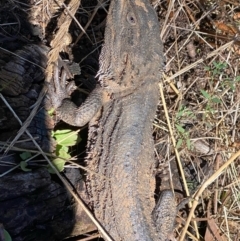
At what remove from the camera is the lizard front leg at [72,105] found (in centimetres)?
378

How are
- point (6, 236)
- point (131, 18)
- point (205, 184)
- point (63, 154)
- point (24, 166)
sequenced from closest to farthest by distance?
point (6, 236) < point (24, 166) < point (131, 18) < point (63, 154) < point (205, 184)

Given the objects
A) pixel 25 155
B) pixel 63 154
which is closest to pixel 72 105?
pixel 63 154

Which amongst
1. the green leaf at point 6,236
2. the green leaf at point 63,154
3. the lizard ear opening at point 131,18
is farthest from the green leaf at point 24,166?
the lizard ear opening at point 131,18

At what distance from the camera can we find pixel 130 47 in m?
3.62

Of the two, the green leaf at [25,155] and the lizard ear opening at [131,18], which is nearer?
the green leaf at [25,155]

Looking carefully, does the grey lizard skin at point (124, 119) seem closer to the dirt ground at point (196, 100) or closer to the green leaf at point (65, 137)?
the green leaf at point (65, 137)

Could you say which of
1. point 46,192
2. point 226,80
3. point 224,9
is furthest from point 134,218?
point 224,9

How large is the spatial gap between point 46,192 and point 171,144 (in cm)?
137

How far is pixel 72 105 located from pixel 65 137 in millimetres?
273

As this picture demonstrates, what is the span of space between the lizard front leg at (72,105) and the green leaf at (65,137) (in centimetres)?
9

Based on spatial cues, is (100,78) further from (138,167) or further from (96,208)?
(96,208)

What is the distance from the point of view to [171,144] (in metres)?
4.34

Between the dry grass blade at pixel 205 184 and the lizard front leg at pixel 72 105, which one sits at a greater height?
the lizard front leg at pixel 72 105

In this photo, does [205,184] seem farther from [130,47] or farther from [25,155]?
[25,155]
